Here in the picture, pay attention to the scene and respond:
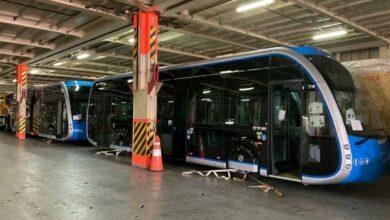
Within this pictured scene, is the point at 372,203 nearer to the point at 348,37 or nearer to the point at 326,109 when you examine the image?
the point at 326,109

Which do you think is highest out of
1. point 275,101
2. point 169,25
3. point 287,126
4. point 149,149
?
point 169,25

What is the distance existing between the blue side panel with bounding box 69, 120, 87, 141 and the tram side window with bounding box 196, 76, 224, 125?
31.5 ft

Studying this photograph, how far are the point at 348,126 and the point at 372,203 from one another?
1.51m

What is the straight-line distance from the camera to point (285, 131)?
8906 millimetres

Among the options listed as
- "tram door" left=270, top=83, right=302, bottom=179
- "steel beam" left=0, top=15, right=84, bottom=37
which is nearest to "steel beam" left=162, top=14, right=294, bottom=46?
"tram door" left=270, top=83, right=302, bottom=179

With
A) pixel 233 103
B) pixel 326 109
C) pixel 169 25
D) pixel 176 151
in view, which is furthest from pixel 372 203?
pixel 169 25

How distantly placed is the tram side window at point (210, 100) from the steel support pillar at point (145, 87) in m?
1.28

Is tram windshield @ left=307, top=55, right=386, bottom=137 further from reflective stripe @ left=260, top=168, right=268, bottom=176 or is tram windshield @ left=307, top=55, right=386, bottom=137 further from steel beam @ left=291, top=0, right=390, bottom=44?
steel beam @ left=291, top=0, right=390, bottom=44

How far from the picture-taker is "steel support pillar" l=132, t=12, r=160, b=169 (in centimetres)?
1119

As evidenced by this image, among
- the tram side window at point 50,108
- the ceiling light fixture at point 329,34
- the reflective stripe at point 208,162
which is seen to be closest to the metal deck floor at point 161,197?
the reflective stripe at point 208,162

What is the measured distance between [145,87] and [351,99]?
5584 mm

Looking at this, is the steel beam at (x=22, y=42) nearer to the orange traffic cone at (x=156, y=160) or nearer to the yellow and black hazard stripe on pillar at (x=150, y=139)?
the yellow and black hazard stripe on pillar at (x=150, y=139)

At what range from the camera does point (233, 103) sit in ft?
32.5

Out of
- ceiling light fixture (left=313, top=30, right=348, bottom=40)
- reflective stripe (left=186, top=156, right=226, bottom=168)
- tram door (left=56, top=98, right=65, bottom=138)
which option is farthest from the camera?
tram door (left=56, top=98, right=65, bottom=138)
